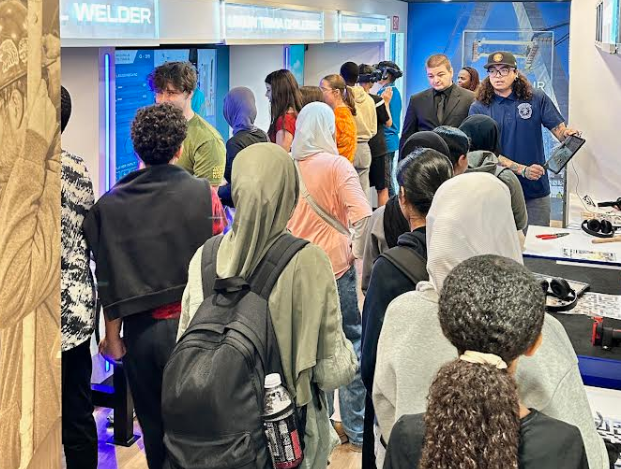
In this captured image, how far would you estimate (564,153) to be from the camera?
503cm

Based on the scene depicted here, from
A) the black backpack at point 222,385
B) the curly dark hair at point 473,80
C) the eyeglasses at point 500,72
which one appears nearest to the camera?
the black backpack at point 222,385

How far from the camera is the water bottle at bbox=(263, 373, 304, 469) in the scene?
1.99 metres

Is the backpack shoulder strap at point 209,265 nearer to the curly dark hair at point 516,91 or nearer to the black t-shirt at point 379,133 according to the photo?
the curly dark hair at point 516,91

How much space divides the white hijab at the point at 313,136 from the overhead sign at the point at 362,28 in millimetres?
4448

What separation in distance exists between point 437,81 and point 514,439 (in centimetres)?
467

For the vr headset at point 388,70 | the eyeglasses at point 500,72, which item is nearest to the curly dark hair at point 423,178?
the eyeglasses at point 500,72

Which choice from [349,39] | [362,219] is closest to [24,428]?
[362,219]

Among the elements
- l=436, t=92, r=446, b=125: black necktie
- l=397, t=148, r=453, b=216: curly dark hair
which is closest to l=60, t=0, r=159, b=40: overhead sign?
l=397, t=148, r=453, b=216: curly dark hair

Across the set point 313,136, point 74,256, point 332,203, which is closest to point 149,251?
point 74,256

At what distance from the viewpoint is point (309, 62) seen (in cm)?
939

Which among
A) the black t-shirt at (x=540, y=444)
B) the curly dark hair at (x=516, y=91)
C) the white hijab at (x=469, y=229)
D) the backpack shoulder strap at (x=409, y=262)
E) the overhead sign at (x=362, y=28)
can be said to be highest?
the overhead sign at (x=362, y=28)

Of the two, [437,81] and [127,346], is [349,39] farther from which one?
[127,346]

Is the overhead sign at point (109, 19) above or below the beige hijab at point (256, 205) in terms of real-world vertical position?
above

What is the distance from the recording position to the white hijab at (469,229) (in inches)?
78.4
